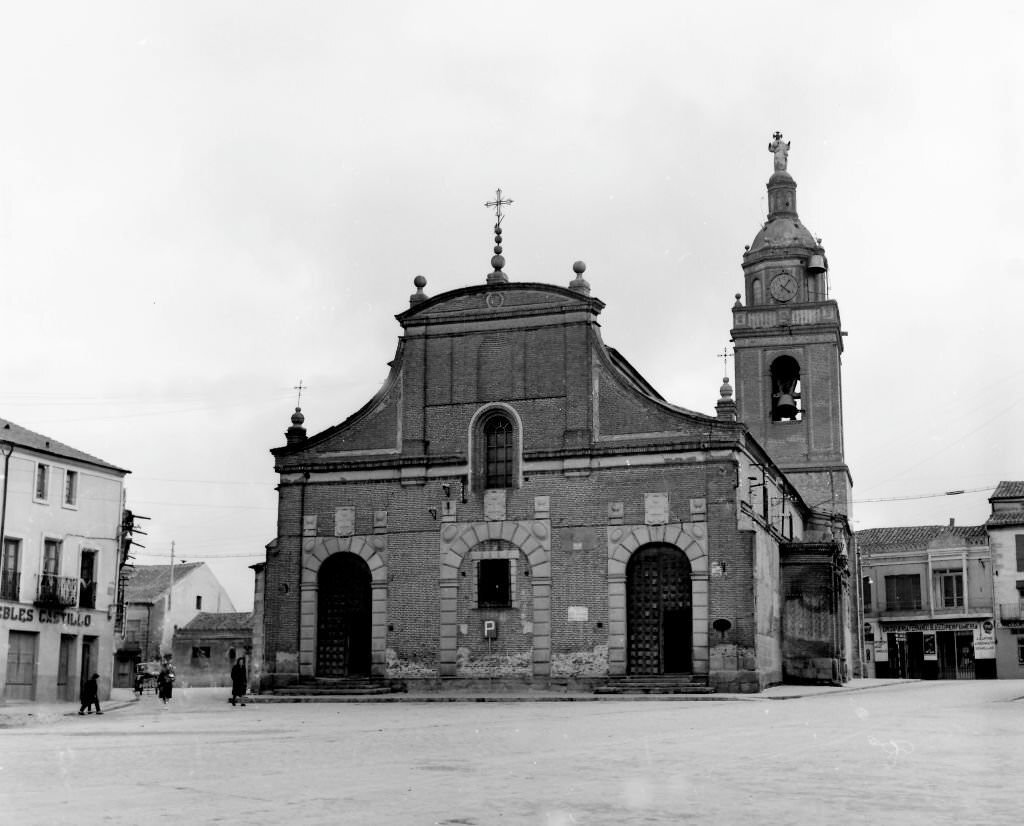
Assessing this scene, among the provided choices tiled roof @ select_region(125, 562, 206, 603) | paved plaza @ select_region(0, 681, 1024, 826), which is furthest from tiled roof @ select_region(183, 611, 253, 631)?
paved plaza @ select_region(0, 681, 1024, 826)

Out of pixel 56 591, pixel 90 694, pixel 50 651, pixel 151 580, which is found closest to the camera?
pixel 90 694

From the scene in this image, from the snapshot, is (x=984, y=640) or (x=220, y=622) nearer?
(x=984, y=640)

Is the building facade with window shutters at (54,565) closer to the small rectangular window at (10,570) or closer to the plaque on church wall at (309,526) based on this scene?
the small rectangular window at (10,570)

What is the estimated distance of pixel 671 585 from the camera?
113 feet

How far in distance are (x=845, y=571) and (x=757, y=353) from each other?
9170 millimetres

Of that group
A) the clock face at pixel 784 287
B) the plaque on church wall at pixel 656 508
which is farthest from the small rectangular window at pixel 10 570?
the clock face at pixel 784 287

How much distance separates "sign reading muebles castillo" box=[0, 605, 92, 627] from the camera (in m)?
36.5

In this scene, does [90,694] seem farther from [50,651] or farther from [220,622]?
[220,622]

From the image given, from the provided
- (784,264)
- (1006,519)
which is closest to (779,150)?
(784,264)

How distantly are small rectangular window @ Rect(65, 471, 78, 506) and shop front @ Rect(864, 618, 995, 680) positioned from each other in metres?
41.9

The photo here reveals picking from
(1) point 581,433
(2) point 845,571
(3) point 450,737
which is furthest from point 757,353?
(3) point 450,737

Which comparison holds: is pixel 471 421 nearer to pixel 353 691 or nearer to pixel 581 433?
pixel 581 433

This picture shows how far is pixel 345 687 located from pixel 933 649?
41.3 m

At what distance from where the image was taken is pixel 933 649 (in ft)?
221
